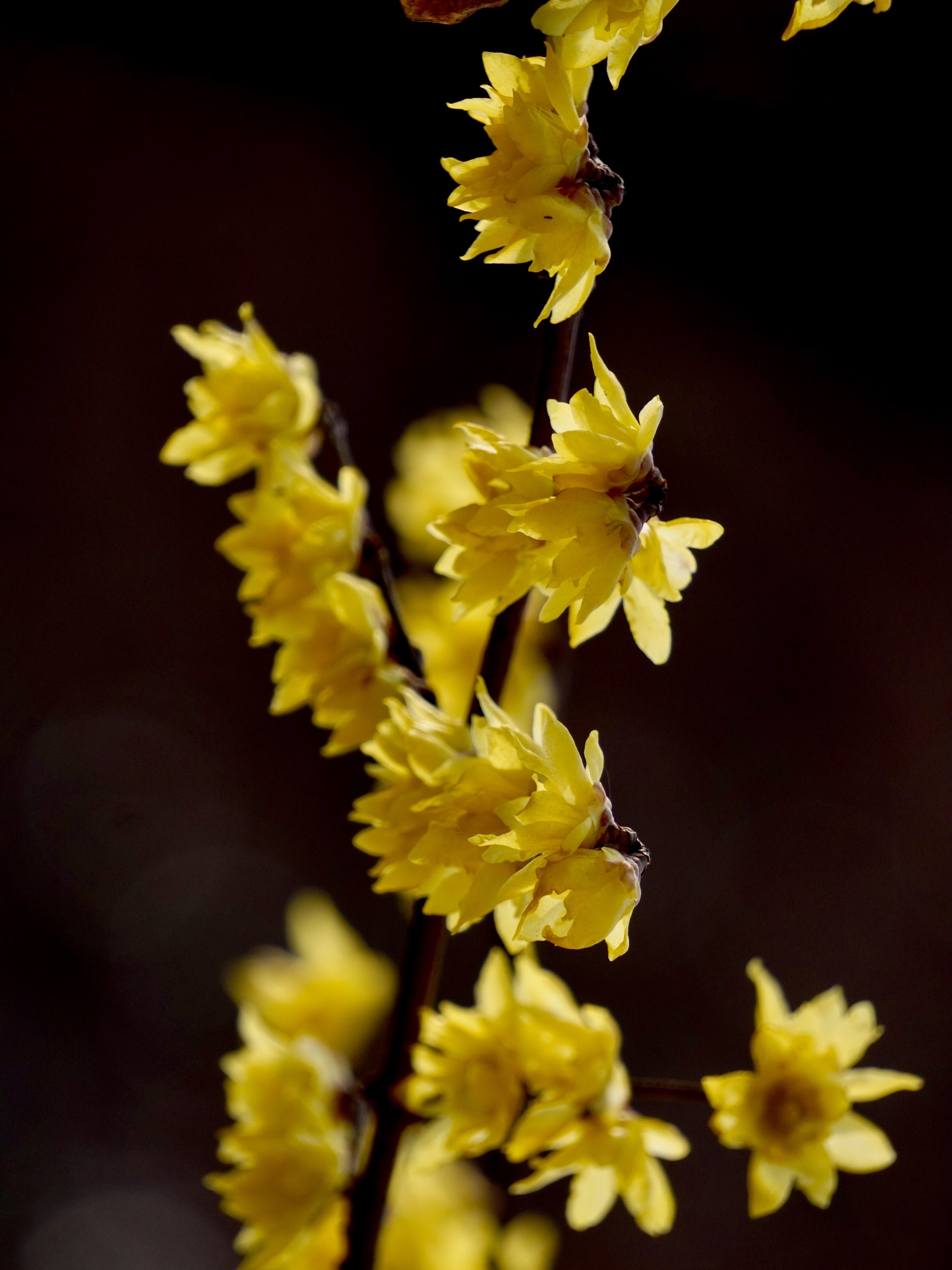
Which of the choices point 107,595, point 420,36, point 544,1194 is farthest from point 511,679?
point 420,36

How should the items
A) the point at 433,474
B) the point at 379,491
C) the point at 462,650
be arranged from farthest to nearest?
1. the point at 379,491
2. the point at 433,474
3. the point at 462,650

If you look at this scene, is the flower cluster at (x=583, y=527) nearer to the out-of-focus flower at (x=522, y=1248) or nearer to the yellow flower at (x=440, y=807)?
the yellow flower at (x=440, y=807)

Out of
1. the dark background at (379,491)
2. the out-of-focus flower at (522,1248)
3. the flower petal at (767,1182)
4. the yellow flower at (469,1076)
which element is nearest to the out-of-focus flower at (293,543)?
the yellow flower at (469,1076)

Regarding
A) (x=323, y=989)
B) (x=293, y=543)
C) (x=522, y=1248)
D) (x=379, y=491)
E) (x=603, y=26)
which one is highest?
(x=603, y=26)

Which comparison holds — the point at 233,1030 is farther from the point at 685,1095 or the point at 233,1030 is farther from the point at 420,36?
the point at 420,36

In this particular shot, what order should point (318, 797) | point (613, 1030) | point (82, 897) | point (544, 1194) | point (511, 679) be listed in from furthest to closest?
point (318, 797) < point (82, 897) < point (544, 1194) < point (511, 679) < point (613, 1030)

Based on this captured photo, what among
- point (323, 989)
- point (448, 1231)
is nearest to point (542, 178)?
point (323, 989)

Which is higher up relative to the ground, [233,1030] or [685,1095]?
[685,1095]

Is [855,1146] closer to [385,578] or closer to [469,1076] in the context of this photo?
[469,1076]
